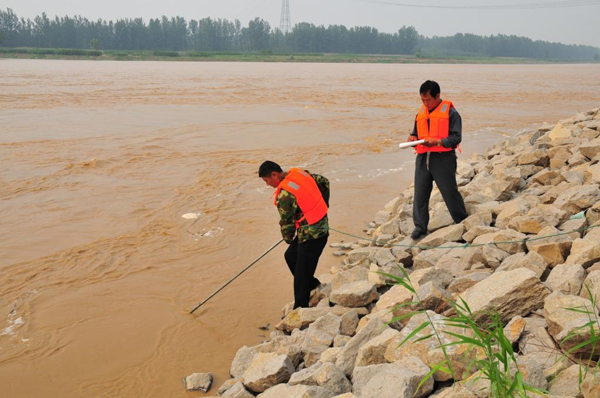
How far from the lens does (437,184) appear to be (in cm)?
567

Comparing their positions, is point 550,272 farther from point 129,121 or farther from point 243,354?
point 129,121

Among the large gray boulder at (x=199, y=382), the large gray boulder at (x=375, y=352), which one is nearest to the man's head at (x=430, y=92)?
the large gray boulder at (x=375, y=352)

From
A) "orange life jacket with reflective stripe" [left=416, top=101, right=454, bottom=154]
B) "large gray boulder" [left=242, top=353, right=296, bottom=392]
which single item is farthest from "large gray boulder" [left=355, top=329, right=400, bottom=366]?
"orange life jacket with reflective stripe" [left=416, top=101, right=454, bottom=154]

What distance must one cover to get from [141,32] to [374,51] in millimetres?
50450

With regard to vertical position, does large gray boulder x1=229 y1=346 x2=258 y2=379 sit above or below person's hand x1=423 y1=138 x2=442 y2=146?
below

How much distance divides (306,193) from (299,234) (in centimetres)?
41

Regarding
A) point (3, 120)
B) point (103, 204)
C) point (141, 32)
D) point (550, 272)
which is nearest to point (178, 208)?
point (103, 204)

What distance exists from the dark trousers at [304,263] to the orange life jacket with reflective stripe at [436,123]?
155 cm

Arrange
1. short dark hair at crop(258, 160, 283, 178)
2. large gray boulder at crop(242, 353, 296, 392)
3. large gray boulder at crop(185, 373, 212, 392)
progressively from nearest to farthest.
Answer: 1. large gray boulder at crop(242, 353, 296, 392)
2. large gray boulder at crop(185, 373, 212, 392)
3. short dark hair at crop(258, 160, 283, 178)

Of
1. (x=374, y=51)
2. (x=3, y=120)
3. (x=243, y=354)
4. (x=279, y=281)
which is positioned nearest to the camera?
(x=243, y=354)

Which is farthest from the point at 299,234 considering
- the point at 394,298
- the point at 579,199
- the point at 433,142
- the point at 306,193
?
the point at 579,199

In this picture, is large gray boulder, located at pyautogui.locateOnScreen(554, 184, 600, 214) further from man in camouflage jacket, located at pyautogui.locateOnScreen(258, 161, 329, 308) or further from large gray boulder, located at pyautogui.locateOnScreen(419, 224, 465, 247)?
man in camouflage jacket, located at pyautogui.locateOnScreen(258, 161, 329, 308)

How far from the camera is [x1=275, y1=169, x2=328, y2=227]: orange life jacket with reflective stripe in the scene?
4543 millimetres

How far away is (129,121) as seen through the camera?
55.6 feet
